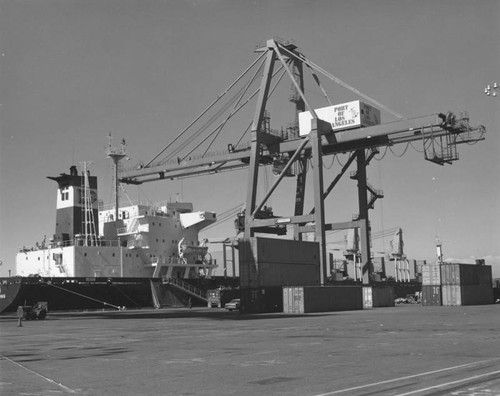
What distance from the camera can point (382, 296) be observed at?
53094 millimetres

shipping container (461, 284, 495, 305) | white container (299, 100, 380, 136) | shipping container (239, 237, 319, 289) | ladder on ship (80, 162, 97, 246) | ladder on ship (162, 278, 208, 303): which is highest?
white container (299, 100, 380, 136)

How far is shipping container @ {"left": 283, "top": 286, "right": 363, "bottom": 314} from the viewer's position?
40.4 m

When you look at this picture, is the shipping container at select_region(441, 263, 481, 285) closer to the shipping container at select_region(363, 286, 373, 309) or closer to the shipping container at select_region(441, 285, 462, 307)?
the shipping container at select_region(441, 285, 462, 307)

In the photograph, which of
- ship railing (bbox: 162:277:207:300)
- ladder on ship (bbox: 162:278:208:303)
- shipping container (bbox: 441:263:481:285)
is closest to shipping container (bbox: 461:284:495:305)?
shipping container (bbox: 441:263:481:285)

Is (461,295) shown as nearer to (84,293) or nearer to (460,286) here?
(460,286)

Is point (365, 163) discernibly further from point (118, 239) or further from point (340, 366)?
point (340, 366)

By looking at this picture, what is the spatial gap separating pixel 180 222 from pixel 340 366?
49.3 m

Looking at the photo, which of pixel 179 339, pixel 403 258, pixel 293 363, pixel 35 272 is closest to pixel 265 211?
pixel 35 272

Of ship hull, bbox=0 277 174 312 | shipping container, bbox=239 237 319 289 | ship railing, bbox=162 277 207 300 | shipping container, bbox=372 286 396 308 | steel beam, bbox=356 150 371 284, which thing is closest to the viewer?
shipping container, bbox=239 237 319 289

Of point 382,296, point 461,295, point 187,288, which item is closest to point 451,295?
point 461,295

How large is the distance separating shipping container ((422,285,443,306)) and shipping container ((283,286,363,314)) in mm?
9504

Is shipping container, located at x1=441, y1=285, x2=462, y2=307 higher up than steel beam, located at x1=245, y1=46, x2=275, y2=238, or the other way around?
steel beam, located at x1=245, y1=46, x2=275, y2=238

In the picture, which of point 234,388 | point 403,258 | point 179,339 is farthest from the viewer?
point 403,258

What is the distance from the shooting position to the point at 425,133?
4578cm
